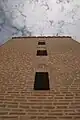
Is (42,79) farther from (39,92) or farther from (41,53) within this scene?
(41,53)

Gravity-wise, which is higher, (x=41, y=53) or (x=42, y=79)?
(x=41, y=53)

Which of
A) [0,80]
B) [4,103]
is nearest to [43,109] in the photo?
[4,103]

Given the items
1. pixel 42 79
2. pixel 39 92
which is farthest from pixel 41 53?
pixel 39 92

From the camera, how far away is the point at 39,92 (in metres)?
6.14

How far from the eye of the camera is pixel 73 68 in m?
8.12

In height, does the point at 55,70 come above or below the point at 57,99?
above

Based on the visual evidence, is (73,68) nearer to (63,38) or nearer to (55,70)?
(55,70)

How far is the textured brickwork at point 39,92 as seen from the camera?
5.10m

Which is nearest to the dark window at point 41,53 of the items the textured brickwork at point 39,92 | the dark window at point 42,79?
the textured brickwork at point 39,92

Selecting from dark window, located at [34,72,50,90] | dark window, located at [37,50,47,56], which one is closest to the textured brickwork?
dark window, located at [34,72,50,90]

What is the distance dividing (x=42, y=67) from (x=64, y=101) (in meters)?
2.88

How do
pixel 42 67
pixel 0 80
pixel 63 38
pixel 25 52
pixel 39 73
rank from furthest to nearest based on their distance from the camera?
pixel 63 38, pixel 25 52, pixel 42 67, pixel 39 73, pixel 0 80

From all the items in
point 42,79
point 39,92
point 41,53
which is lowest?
point 39,92

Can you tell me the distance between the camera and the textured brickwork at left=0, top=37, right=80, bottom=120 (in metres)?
5.10
